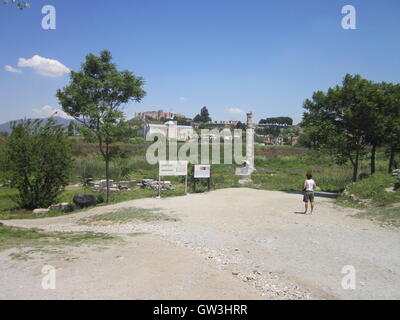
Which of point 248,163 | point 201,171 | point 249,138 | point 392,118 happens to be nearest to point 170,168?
point 201,171

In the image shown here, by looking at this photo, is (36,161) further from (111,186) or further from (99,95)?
(111,186)

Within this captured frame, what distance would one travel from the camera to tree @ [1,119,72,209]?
49.0ft

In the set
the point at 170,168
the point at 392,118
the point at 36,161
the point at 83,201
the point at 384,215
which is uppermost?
the point at 392,118

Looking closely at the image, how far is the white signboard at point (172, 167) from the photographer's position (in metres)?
15.9

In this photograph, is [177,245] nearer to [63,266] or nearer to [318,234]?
[63,266]

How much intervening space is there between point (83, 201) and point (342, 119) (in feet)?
44.9

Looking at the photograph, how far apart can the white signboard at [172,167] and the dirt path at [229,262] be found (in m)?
5.26

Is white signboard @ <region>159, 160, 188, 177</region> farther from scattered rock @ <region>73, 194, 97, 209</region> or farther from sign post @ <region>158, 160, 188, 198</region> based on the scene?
scattered rock @ <region>73, 194, 97, 209</region>

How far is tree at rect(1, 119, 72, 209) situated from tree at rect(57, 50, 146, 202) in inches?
76.0

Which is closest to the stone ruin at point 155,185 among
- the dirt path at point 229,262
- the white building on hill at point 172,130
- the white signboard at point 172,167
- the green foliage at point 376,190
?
the white signboard at point 172,167

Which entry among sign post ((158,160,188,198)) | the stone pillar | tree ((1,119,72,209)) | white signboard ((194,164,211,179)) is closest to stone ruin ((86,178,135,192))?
tree ((1,119,72,209))

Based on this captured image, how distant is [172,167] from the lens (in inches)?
637
